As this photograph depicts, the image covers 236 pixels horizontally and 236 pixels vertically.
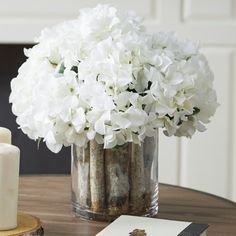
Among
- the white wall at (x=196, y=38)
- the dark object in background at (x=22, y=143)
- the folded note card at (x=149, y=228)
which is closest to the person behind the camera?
the folded note card at (x=149, y=228)

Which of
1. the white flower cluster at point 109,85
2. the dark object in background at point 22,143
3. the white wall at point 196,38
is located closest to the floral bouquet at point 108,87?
the white flower cluster at point 109,85

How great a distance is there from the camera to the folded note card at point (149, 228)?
1077 millimetres

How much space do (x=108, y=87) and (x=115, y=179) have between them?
0.55ft

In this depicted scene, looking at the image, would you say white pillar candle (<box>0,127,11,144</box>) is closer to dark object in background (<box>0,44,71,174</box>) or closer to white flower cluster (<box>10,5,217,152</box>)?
white flower cluster (<box>10,5,217,152</box>)

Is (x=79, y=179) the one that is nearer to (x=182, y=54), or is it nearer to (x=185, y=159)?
(x=182, y=54)

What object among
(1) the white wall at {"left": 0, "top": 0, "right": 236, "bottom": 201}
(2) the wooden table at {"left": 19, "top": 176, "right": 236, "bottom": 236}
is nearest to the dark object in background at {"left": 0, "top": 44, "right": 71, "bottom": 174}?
(1) the white wall at {"left": 0, "top": 0, "right": 236, "bottom": 201}

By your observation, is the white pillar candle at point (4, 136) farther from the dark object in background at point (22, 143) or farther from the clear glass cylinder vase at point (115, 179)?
the dark object in background at point (22, 143)

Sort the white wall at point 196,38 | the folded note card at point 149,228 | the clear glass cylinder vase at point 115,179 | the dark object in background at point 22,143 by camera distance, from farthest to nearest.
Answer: the dark object in background at point 22,143 → the white wall at point 196,38 → the clear glass cylinder vase at point 115,179 → the folded note card at point 149,228

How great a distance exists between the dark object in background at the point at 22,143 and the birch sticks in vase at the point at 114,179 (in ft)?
4.33

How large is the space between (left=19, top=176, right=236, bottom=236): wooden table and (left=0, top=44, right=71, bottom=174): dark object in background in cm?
97

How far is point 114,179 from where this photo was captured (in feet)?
3.98

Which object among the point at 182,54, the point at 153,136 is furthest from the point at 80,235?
the point at 182,54

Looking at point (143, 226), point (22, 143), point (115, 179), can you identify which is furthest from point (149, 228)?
point (22, 143)

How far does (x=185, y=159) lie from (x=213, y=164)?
88 mm
